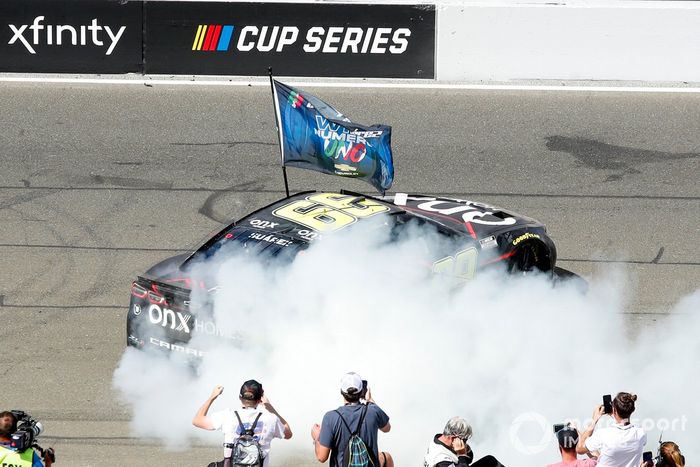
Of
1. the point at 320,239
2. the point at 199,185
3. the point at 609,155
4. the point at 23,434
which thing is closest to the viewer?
the point at 23,434

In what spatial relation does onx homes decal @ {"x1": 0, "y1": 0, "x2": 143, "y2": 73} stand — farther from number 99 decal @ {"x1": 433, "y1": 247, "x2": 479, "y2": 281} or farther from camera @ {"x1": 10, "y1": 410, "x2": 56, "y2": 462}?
camera @ {"x1": 10, "y1": 410, "x2": 56, "y2": 462}

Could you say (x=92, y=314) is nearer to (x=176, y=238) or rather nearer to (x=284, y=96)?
(x=176, y=238)

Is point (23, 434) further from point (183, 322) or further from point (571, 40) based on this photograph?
point (571, 40)

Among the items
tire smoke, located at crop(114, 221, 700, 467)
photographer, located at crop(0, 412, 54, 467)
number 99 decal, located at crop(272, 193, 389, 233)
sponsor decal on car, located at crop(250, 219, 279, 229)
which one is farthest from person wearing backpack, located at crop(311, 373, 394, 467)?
sponsor decal on car, located at crop(250, 219, 279, 229)

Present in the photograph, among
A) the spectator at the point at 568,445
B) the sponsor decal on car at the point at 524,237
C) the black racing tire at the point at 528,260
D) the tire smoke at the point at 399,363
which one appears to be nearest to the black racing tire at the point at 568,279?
the black racing tire at the point at 528,260

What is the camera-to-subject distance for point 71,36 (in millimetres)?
15625

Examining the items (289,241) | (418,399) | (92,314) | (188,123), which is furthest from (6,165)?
(418,399)

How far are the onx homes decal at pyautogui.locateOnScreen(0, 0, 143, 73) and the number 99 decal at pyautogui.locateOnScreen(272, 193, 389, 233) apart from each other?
22.0 feet

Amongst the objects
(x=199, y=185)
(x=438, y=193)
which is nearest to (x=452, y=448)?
(x=438, y=193)

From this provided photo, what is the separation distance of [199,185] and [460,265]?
4.52m

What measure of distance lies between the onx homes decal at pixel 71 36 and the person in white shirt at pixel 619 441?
34.3 feet

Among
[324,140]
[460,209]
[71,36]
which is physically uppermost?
[71,36]

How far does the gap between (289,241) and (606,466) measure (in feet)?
10.3

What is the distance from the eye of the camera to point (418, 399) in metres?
8.38
